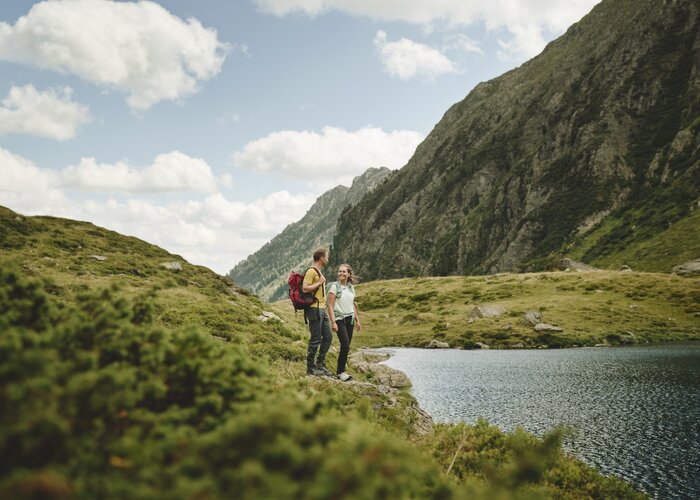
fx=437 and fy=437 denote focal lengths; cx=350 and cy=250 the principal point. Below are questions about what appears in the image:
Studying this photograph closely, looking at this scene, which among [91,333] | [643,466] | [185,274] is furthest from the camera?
[185,274]

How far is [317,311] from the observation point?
15367mm

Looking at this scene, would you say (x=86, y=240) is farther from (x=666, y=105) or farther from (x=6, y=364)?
(x=666, y=105)

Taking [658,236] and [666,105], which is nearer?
[658,236]

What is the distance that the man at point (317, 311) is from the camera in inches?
593

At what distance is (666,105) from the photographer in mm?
139875

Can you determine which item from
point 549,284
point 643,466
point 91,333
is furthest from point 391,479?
point 549,284

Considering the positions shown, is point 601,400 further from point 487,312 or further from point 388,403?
point 487,312

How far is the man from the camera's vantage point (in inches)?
593

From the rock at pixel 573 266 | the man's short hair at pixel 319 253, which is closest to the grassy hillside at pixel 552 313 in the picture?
the rock at pixel 573 266

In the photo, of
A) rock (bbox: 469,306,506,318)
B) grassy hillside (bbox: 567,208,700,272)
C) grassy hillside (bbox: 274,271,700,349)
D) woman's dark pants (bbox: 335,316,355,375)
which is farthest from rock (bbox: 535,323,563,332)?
grassy hillside (bbox: 567,208,700,272)

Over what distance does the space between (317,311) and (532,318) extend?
162ft

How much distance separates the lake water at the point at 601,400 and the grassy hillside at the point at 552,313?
814 cm

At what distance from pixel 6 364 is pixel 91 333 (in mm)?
1481

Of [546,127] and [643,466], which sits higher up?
[546,127]
